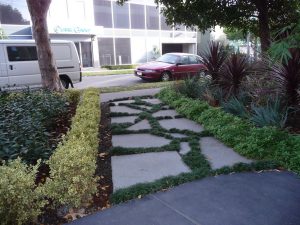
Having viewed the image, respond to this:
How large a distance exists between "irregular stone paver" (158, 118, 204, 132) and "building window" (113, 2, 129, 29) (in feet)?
84.9

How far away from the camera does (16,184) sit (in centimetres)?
247

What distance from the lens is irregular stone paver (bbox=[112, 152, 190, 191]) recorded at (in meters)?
3.63

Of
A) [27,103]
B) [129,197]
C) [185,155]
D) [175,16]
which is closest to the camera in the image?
[129,197]

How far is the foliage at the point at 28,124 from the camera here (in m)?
3.85

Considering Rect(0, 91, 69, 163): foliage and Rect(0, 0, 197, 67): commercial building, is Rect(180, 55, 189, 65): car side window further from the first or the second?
Rect(0, 91, 69, 163): foliage

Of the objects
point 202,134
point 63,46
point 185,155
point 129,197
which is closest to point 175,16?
point 63,46

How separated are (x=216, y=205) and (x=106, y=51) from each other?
28.2m

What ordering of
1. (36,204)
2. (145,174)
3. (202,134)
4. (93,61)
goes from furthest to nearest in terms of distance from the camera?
(93,61) < (202,134) < (145,174) < (36,204)

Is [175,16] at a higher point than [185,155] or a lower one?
higher

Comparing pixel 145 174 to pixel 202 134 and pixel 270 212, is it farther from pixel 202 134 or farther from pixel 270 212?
pixel 202 134

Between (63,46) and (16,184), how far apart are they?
10.2 meters

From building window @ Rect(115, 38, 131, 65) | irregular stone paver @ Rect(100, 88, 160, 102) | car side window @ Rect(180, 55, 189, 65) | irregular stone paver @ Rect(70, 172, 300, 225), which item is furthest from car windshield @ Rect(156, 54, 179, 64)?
building window @ Rect(115, 38, 131, 65)

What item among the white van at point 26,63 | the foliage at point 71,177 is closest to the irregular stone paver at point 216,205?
the foliage at point 71,177

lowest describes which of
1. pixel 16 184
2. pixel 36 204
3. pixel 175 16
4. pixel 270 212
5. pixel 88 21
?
pixel 270 212
